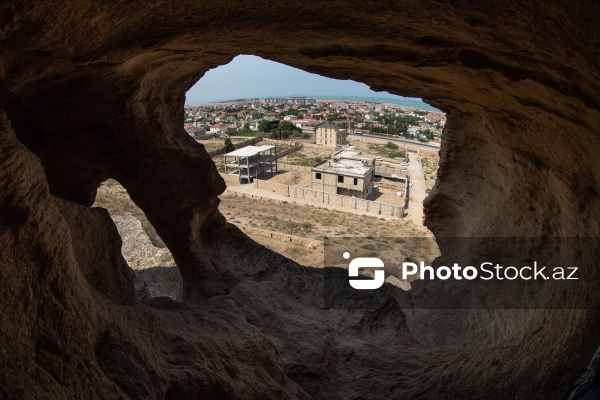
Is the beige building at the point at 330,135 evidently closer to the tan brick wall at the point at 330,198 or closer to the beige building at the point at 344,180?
the beige building at the point at 344,180

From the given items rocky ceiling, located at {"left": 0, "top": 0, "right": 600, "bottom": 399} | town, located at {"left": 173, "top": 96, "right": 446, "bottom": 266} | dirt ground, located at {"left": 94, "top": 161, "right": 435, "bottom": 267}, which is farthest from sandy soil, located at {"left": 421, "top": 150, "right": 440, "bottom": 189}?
rocky ceiling, located at {"left": 0, "top": 0, "right": 600, "bottom": 399}

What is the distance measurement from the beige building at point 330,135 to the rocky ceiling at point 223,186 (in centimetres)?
6128

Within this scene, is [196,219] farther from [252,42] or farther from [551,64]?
[551,64]

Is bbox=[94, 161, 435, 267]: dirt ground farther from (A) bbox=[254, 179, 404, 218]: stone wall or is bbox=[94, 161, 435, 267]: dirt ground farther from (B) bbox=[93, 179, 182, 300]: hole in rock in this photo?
(B) bbox=[93, 179, 182, 300]: hole in rock

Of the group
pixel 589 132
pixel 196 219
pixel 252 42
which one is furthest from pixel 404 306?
pixel 252 42

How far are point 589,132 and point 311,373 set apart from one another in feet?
16.0

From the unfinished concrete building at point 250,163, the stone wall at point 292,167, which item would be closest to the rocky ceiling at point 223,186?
the unfinished concrete building at point 250,163

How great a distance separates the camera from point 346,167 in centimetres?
3819

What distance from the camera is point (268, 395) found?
482 centimetres

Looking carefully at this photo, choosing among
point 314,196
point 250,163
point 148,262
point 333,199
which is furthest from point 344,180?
point 148,262

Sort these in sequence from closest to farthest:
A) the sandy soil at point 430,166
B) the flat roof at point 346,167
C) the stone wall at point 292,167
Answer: the flat roof at point 346,167 → the sandy soil at point 430,166 → the stone wall at point 292,167

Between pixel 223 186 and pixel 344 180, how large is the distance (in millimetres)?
27704

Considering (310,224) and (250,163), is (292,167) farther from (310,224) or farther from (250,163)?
(310,224)

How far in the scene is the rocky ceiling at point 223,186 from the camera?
3104 millimetres
